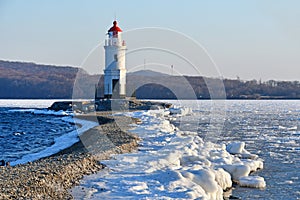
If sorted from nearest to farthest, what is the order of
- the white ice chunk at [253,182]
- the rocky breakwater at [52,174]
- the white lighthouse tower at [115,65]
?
the rocky breakwater at [52,174]
the white ice chunk at [253,182]
the white lighthouse tower at [115,65]

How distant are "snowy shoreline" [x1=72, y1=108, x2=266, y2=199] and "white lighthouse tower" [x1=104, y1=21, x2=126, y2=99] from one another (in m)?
27.0

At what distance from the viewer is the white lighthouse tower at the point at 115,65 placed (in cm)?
4378

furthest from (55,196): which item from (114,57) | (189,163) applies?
(114,57)

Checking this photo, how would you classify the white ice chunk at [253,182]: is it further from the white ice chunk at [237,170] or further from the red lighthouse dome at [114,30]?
the red lighthouse dome at [114,30]

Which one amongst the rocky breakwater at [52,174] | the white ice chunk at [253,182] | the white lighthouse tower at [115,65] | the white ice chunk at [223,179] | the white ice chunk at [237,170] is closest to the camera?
the rocky breakwater at [52,174]

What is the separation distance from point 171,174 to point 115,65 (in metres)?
33.9

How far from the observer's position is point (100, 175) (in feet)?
35.5

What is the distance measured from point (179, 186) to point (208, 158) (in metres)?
5.04

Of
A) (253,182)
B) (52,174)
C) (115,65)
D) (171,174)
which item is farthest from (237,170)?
(115,65)

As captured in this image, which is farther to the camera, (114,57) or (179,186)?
(114,57)

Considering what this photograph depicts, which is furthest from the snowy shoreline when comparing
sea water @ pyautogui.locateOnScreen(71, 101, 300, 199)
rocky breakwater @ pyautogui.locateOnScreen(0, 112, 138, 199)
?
rocky breakwater @ pyautogui.locateOnScreen(0, 112, 138, 199)

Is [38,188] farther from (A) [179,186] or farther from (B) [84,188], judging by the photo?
(A) [179,186]

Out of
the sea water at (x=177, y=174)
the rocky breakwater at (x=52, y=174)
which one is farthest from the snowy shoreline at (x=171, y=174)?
the rocky breakwater at (x=52, y=174)

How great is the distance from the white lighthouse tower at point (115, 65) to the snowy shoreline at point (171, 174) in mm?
26987
